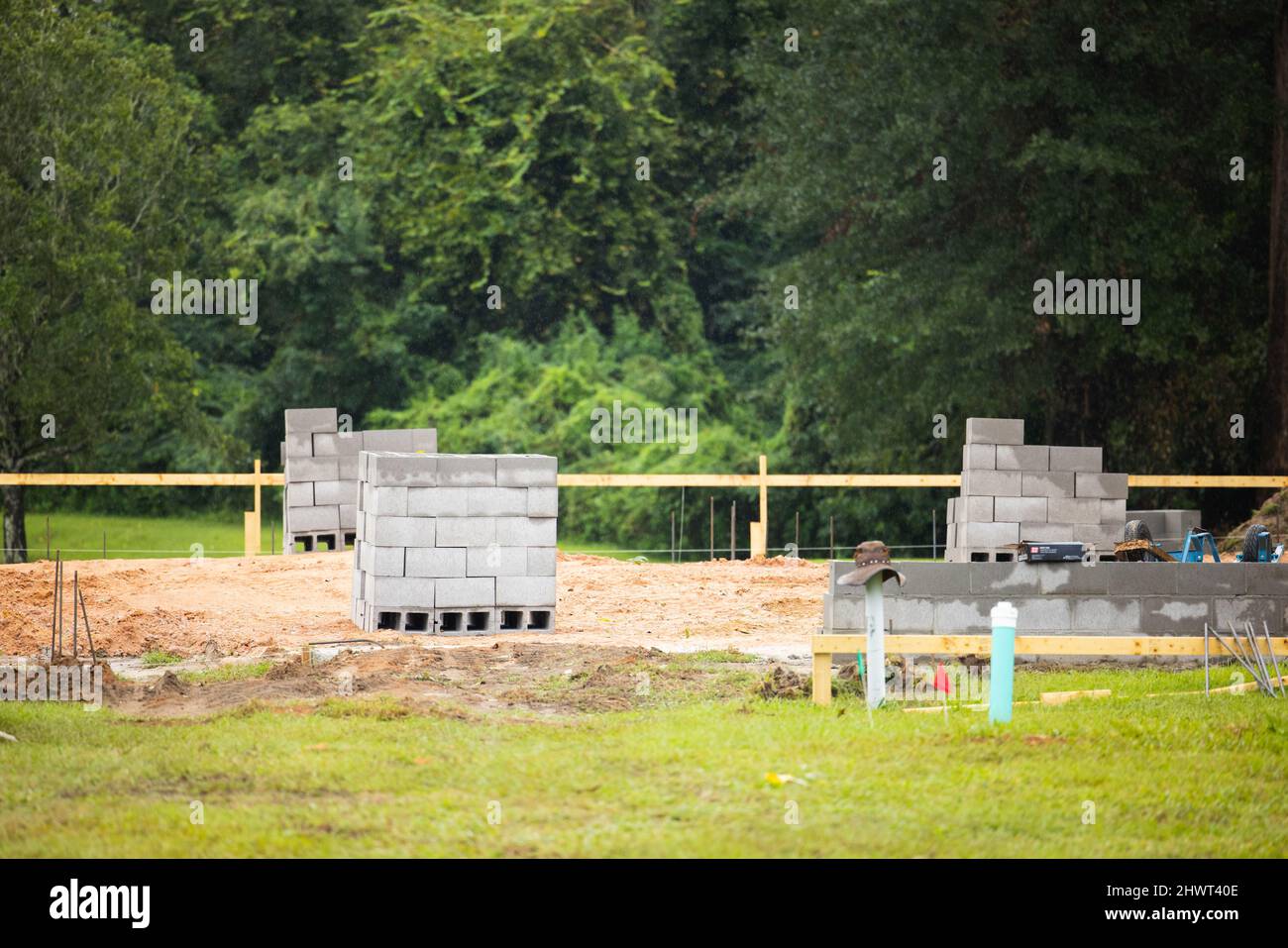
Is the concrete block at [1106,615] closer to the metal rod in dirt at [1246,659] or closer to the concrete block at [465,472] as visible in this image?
the metal rod in dirt at [1246,659]

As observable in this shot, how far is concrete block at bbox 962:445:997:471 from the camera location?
1989 cm

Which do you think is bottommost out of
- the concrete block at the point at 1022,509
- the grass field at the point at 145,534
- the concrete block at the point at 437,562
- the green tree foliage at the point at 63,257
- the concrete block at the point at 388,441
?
the grass field at the point at 145,534

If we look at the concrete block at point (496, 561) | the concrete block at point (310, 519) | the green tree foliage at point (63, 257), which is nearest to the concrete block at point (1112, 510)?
the concrete block at point (496, 561)

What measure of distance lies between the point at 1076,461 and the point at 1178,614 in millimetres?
7037

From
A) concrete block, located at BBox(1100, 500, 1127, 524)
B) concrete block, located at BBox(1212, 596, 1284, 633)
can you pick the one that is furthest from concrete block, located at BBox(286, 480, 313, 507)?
concrete block, located at BBox(1212, 596, 1284, 633)

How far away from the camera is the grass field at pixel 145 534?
1217 inches

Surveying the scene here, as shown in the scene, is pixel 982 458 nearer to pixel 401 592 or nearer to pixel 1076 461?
pixel 1076 461

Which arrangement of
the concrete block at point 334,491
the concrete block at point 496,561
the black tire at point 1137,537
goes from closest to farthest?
→ the concrete block at point 496,561, the black tire at point 1137,537, the concrete block at point 334,491

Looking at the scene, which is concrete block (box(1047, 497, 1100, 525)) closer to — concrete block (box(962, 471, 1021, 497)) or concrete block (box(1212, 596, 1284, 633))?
concrete block (box(962, 471, 1021, 497))

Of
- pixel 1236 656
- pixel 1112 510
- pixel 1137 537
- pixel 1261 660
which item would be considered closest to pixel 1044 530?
pixel 1112 510

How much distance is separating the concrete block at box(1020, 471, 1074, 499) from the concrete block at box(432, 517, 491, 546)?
24.7ft

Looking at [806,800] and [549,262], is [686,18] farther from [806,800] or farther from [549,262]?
[806,800]

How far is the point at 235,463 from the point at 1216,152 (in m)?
19.2

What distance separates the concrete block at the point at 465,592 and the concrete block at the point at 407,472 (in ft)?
3.00
